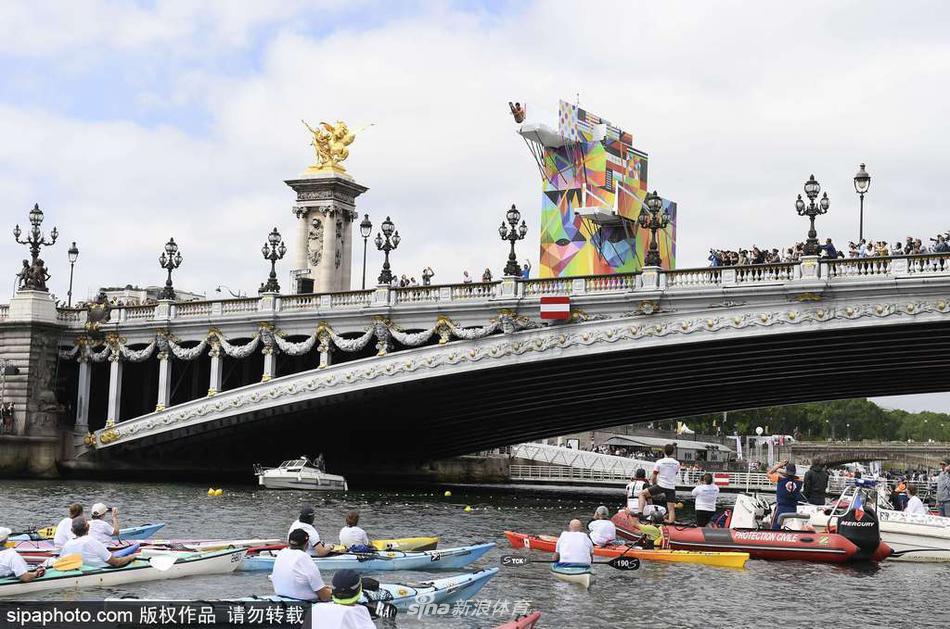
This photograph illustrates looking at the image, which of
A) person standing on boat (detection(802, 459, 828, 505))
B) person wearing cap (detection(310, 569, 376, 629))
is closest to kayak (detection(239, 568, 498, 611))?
person wearing cap (detection(310, 569, 376, 629))

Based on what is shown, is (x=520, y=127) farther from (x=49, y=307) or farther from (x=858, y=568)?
(x=858, y=568)

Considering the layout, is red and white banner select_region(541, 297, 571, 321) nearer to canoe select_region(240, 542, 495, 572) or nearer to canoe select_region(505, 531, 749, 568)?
canoe select_region(505, 531, 749, 568)

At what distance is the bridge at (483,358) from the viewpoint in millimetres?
48625

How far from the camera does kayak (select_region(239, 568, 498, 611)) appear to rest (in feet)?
67.9

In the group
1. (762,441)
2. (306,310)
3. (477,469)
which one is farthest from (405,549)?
(762,441)

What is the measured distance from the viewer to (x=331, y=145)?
81.8 meters

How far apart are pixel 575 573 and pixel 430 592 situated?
6.16 metres

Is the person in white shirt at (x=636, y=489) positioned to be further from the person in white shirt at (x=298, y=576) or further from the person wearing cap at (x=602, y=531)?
the person in white shirt at (x=298, y=576)

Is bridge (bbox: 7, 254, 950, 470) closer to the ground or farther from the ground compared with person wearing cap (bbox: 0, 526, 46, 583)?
farther from the ground

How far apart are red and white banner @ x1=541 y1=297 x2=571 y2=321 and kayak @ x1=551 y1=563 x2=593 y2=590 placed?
2627cm

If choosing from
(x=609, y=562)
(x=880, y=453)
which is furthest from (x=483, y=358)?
(x=880, y=453)

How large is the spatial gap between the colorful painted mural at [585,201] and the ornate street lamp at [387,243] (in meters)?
39.7

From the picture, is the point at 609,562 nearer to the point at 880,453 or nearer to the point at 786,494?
the point at 786,494

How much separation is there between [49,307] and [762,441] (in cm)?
8150
